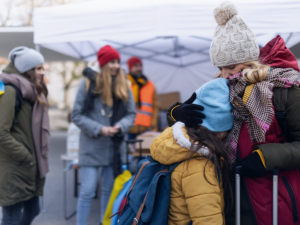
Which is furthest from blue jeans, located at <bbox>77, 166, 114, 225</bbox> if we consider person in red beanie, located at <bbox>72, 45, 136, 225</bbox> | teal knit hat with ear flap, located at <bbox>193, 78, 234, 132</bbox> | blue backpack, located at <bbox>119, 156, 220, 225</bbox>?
teal knit hat with ear flap, located at <bbox>193, 78, 234, 132</bbox>

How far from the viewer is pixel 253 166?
132 centimetres

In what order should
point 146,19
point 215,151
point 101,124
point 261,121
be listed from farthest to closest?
point 146,19
point 101,124
point 215,151
point 261,121

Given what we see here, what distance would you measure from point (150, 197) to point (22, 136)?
146cm

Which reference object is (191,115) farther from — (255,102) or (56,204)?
(56,204)

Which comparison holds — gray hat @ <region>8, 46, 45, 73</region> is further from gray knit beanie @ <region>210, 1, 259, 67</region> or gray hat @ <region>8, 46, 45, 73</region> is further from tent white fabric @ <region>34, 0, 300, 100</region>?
gray knit beanie @ <region>210, 1, 259, 67</region>

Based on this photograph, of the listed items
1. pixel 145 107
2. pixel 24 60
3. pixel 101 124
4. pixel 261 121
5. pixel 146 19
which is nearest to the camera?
pixel 261 121

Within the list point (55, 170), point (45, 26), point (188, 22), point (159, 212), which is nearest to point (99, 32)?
point (45, 26)

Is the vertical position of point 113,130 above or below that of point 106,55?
below

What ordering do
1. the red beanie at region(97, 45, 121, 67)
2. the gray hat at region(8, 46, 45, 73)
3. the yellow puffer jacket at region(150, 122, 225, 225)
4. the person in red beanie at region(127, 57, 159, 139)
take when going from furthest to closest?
1. the person in red beanie at region(127, 57, 159, 139)
2. the red beanie at region(97, 45, 121, 67)
3. the gray hat at region(8, 46, 45, 73)
4. the yellow puffer jacket at region(150, 122, 225, 225)

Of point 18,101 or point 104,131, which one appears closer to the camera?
point 18,101

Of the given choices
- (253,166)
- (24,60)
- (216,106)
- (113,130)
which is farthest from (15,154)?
(253,166)

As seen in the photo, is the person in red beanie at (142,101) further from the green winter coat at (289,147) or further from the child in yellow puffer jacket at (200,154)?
the green winter coat at (289,147)

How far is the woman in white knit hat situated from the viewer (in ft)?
4.32

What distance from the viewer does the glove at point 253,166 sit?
1.31 meters
